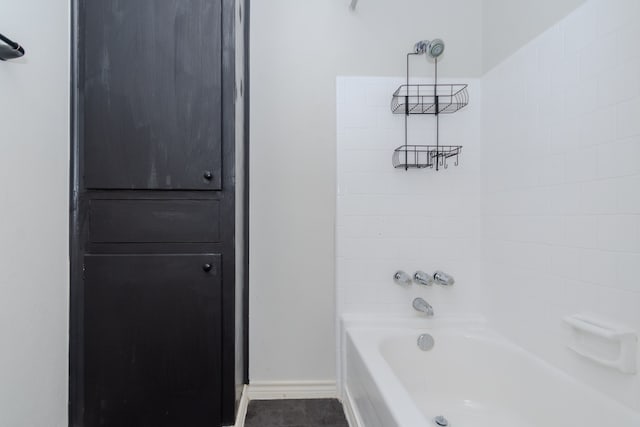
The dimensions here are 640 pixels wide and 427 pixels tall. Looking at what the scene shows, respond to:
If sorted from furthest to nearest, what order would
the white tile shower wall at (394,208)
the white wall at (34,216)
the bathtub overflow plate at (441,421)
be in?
1. the white tile shower wall at (394,208)
2. the bathtub overflow plate at (441,421)
3. the white wall at (34,216)

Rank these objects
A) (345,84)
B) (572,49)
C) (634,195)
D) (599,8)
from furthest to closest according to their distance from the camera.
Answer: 1. (345,84)
2. (572,49)
3. (599,8)
4. (634,195)

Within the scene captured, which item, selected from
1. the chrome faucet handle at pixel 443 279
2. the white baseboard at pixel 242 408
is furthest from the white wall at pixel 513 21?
the white baseboard at pixel 242 408

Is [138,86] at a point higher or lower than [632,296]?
higher

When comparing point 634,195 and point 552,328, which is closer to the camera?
point 634,195

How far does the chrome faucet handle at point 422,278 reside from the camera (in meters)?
1.74

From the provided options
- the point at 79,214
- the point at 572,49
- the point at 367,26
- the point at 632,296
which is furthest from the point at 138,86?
the point at 632,296

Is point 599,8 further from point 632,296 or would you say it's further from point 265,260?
point 265,260

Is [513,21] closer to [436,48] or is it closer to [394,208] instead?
[436,48]

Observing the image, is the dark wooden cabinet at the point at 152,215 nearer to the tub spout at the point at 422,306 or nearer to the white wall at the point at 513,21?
the tub spout at the point at 422,306

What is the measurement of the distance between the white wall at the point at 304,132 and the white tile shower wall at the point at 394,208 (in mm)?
99

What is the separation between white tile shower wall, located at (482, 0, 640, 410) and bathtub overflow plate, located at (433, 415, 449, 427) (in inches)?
20.4

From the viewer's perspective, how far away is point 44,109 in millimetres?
1176

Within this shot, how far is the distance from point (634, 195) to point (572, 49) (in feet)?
2.05

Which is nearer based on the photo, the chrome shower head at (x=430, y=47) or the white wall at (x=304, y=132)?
the chrome shower head at (x=430, y=47)
